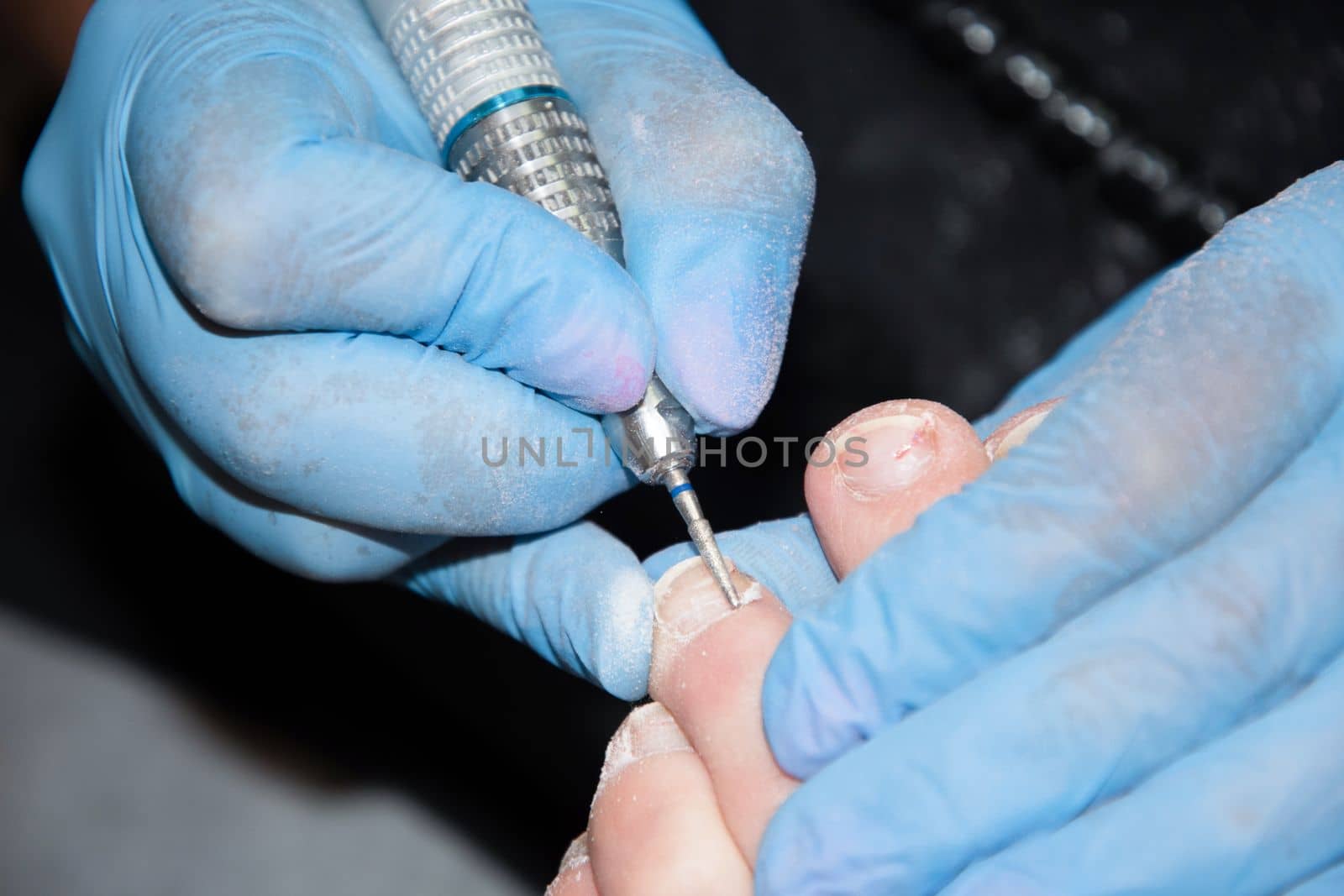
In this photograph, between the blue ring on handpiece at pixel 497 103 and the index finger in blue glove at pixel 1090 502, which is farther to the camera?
the blue ring on handpiece at pixel 497 103

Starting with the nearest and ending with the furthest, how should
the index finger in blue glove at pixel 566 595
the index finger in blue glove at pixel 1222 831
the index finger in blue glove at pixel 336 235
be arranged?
the index finger in blue glove at pixel 1222 831, the index finger in blue glove at pixel 336 235, the index finger in blue glove at pixel 566 595

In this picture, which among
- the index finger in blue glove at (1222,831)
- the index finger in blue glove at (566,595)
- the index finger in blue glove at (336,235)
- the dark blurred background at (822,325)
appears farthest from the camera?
the dark blurred background at (822,325)

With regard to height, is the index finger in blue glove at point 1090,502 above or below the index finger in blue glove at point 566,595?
above

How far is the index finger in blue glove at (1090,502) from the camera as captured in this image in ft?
2.21

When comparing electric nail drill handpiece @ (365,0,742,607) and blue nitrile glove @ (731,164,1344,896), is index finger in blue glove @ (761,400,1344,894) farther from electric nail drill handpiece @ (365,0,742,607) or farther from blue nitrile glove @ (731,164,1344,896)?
electric nail drill handpiece @ (365,0,742,607)

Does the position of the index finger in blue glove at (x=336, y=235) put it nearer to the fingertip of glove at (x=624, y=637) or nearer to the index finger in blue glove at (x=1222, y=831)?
the fingertip of glove at (x=624, y=637)

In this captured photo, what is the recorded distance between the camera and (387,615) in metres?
1.47

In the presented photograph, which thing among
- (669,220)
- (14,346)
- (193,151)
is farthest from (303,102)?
(14,346)

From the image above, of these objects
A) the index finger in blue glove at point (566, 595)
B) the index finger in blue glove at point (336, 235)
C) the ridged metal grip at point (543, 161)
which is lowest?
the index finger in blue glove at point (566, 595)

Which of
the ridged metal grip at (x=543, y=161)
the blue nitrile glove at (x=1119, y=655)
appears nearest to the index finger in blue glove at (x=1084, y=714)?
the blue nitrile glove at (x=1119, y=655)

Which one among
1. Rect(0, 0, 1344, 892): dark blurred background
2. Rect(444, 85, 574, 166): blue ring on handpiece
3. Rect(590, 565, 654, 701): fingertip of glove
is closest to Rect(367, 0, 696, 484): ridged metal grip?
Rect(444, 85, 574, 166): blue ring on handpiece

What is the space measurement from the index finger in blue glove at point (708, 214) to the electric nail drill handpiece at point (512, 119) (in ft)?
0.13

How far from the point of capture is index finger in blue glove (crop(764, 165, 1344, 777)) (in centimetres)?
67

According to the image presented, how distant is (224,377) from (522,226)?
0.28 metres
